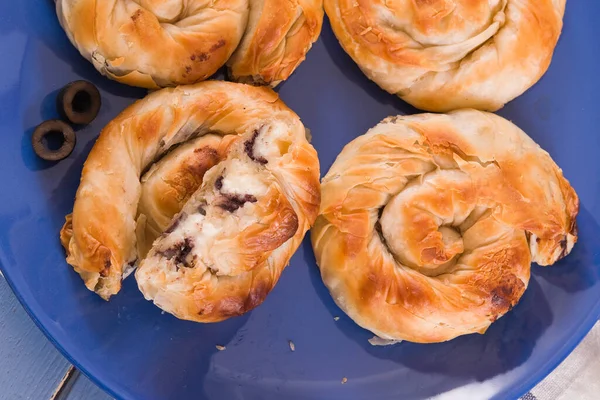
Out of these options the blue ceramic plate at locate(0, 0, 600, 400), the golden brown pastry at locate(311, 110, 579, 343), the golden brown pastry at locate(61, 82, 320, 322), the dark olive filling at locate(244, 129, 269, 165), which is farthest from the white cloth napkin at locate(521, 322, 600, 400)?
the dark olive filling at locate(244, 129, 269, 165)

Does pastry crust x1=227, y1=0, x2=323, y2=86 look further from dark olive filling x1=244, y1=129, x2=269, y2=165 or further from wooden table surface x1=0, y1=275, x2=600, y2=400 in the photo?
wooden table surface x1=0, y1=275, x2=600, y2=400

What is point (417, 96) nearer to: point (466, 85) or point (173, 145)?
point (466, 85)

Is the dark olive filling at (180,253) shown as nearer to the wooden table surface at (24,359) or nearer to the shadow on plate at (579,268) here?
the wooden table surface at (24,359)

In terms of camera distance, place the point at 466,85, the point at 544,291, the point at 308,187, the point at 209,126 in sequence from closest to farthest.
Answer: the point at 308,187 → the point at 209,126 → the point at 466,85 → the point at 544,291

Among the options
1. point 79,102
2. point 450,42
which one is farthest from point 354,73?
point 79,102

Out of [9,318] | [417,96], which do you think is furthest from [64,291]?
Answer: [417,96]

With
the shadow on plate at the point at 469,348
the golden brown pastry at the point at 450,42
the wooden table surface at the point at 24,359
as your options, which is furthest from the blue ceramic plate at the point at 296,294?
the wooden table surface at the point at 24,359

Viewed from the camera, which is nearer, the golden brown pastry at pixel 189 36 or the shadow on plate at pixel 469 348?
the golden brown pastry at pixel 189 36
